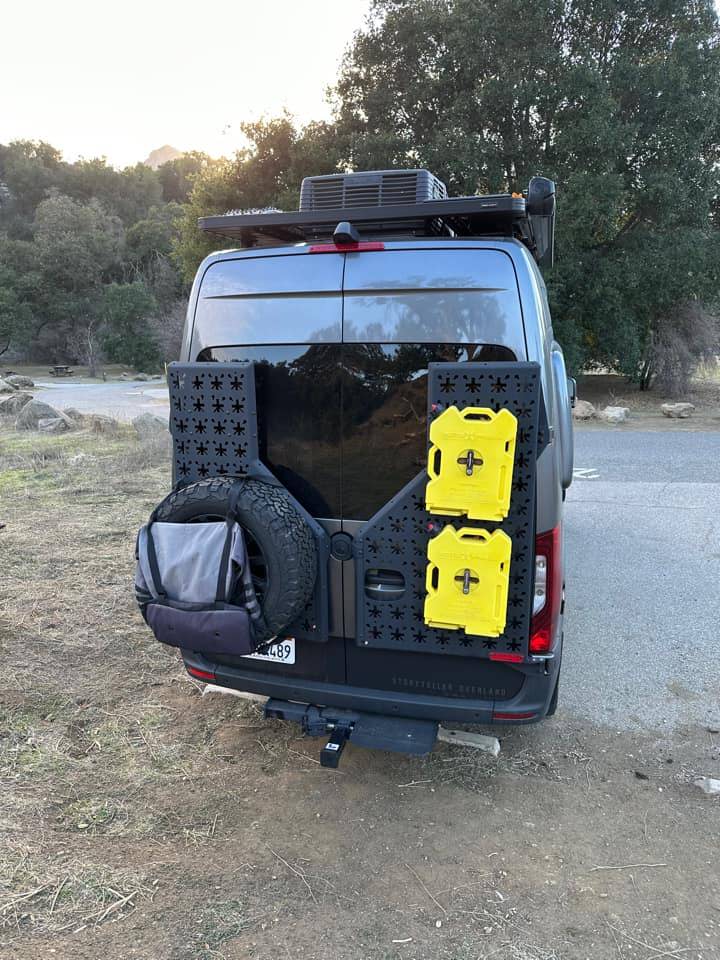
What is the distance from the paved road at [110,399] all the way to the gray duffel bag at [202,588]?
614 inches

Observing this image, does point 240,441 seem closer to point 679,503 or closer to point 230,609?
point 230,609

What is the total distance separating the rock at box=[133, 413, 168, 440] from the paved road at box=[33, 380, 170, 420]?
13.2 feet

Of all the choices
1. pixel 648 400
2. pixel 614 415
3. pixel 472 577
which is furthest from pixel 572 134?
pixel 472 577

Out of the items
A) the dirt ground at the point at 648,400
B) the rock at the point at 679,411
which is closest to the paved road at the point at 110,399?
the dirt ground at the point at 648,400

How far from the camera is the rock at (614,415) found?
49.4 ft

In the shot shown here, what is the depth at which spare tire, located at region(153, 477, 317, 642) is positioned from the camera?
257 centimetres

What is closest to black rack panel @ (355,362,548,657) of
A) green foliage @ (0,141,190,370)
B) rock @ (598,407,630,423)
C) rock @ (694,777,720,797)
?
rock @ (694,777,720,797)

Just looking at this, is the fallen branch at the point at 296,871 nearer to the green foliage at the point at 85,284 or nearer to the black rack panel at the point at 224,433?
the black rack panel at the point at 224,433

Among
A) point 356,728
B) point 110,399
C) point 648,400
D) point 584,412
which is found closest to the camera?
point 356,728

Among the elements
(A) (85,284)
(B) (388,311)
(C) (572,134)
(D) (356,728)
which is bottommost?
(D) (356,728)

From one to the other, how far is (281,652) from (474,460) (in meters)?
1.28

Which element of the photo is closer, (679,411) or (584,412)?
(679,411)

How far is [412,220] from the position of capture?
2.95 meters

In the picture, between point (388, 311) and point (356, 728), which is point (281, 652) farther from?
point (388, 311)
